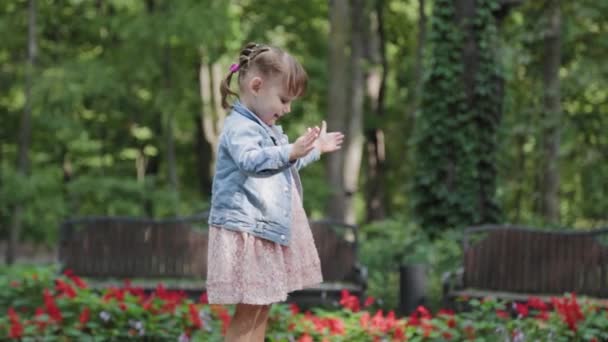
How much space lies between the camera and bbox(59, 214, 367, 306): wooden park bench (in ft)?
27.2

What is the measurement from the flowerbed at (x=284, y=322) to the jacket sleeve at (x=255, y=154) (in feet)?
5.11

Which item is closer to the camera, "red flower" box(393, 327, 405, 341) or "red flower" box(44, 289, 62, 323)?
"red flower" box(393, 327, 405, 341)

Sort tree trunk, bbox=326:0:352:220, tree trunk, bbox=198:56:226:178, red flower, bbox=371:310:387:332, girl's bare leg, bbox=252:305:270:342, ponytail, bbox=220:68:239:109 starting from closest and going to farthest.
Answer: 1. ponytail, bbox=220:68:239:109
2. girl's bare leg, bbox=252:305:270:342
3. red flower, bbox=371:310:387:332
4. tree trunk, bbox=326:0:352:220
5. tree trunk, bbox=198:56:226:178

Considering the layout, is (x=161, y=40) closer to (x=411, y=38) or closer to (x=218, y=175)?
(x=218, y=175)

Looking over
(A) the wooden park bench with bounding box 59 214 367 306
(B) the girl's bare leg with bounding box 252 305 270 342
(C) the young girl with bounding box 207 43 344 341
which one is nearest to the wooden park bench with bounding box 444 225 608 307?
(A) the wooden park bench with bounding box 59 214 367 306

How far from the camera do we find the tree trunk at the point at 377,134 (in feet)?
67.7

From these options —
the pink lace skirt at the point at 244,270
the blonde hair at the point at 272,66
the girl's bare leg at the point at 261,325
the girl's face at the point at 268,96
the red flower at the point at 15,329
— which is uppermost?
the blonde hair at the point at 272,66

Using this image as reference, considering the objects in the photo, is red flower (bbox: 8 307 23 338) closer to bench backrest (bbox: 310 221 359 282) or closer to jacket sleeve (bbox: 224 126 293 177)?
jacket sleeve (bbox: 224 126 293 177)

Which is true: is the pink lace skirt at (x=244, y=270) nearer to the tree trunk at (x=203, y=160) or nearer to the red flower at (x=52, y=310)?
the red flower at (x=52, y=310)

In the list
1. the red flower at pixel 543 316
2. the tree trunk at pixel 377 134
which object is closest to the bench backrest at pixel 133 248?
the red flower at pixel 543 316

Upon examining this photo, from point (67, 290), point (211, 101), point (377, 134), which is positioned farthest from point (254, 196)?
point (377, 134)

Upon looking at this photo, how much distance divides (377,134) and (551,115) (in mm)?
8252

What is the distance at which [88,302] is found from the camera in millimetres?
5648

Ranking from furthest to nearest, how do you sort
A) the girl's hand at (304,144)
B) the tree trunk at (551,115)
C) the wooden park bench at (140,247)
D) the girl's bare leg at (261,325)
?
the tree trunk at (551,115) → the wooden park bench at (140,247) → the girl's bare leg at (261,325) → the girl's hand at (304,144)
